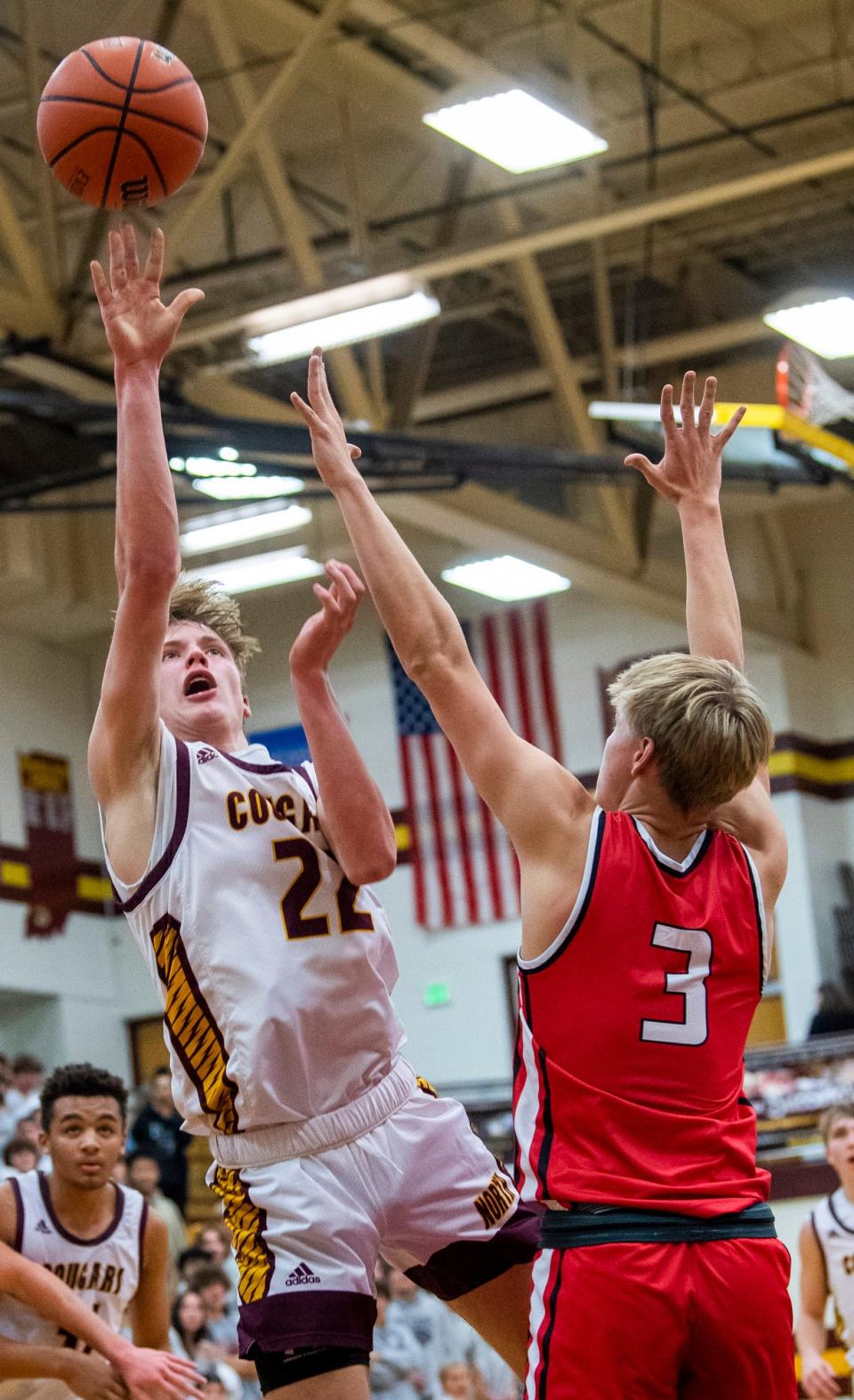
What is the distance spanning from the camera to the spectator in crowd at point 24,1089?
50.7 feet

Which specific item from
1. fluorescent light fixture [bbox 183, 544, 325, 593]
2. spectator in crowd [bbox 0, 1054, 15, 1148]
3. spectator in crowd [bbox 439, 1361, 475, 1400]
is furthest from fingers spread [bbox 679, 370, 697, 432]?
fluorescent light fixture [bbox 183, 544, 325, 593]

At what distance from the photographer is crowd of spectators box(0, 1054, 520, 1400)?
40.5 feet

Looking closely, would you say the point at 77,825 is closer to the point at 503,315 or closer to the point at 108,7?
the point at 503,315

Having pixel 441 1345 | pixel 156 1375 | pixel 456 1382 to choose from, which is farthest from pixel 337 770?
pixel 441 1345

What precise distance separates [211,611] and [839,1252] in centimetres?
543

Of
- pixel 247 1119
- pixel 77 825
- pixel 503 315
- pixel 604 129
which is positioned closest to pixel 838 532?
pixel 503 315

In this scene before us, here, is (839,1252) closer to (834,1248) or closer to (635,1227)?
(834,1248)

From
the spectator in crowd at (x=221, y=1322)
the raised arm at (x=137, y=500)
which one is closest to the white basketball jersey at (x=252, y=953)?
the raised arm at (x=137, y=500)

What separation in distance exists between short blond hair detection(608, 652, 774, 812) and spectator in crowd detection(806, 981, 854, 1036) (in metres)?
14.3

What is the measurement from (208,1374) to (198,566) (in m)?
11.1

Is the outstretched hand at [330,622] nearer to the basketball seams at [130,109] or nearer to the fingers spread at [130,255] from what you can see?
the fingers spread at [130,255]

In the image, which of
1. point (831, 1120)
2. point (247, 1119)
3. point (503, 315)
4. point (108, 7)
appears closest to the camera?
point (247, 1119)

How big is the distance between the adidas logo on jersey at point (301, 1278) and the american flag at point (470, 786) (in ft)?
56.8

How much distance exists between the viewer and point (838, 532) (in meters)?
21.8
